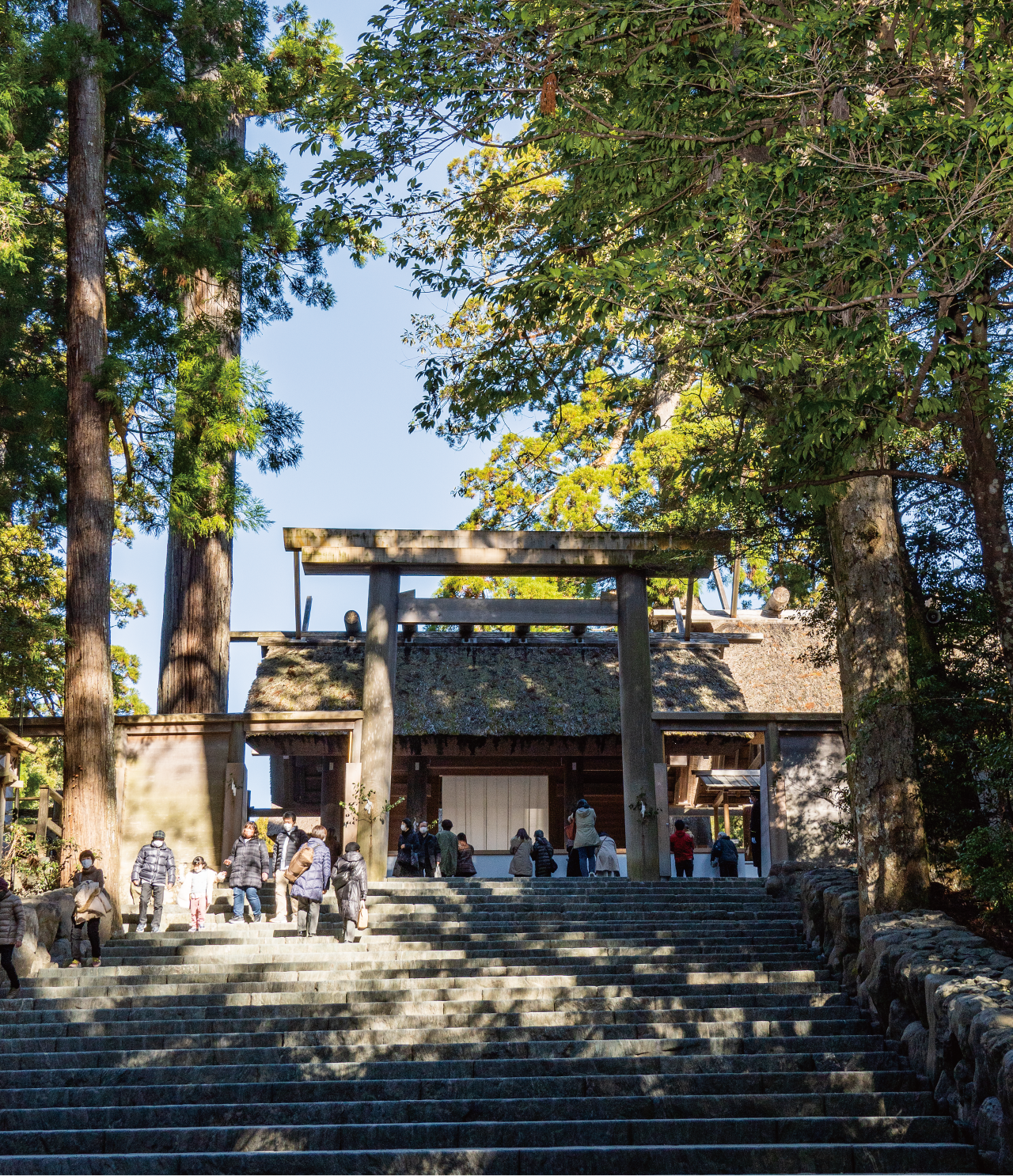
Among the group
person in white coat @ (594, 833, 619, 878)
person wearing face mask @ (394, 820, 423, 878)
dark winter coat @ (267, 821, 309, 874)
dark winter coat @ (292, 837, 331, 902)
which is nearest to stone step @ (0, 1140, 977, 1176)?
dark winter coat @ (292, 837, 331, 902)

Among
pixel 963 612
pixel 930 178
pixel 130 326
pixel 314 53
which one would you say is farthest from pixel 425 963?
pixel 314 53

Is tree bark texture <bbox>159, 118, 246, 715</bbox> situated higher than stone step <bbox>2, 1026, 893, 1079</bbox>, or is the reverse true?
tree bark texture <bbox>159, 118, 246, 715</bbox>

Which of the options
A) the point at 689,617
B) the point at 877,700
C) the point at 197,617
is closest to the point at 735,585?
the point at 689,617

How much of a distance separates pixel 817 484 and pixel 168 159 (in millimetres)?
10198

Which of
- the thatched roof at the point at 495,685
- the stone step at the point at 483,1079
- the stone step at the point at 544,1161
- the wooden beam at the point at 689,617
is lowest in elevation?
the stone step at the point at 544,1161

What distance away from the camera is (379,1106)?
8.39m

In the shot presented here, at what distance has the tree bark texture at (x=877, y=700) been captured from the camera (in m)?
11.0

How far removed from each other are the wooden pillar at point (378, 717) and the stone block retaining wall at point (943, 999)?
6.60m

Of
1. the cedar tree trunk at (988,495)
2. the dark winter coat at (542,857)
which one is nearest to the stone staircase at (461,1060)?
the cedar tree trunk at (988,495)

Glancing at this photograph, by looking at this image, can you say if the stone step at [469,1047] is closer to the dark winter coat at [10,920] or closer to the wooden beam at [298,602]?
the dark winter coat at [10,920]

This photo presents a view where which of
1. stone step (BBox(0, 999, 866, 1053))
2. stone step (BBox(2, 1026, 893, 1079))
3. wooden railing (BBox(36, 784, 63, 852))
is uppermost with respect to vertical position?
wooden railing (BBox(36, 784, 63, 852))

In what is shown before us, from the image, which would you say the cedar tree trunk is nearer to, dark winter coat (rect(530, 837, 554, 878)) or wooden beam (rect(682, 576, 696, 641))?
dark winter coat (rect(530, 837, 554, 878))

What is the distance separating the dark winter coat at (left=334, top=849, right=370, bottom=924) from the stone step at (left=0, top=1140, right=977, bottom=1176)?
4.94 meters

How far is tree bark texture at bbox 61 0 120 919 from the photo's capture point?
13750mm
